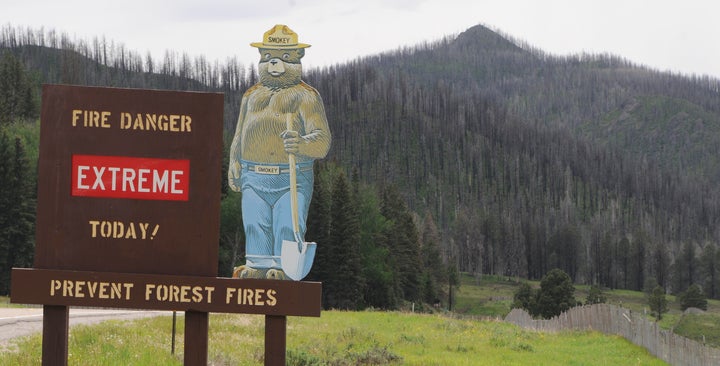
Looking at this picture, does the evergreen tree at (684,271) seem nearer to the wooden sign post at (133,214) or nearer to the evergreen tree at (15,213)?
the evergreen tree at (15,213)

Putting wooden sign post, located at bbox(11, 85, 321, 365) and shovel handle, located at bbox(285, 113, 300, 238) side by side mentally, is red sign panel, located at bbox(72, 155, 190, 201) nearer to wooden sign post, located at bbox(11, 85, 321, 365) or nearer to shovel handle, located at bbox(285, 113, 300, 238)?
wooden sign post, located at bbox(11, 85, 321, 365)

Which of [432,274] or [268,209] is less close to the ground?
[268,209]

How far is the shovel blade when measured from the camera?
24156 millimetres

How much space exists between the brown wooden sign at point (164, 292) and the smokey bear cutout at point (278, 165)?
1169 cm

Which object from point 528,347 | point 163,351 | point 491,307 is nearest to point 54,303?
Answer: point 163,351

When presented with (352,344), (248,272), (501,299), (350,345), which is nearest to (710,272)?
(501,299)

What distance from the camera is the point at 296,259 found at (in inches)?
958

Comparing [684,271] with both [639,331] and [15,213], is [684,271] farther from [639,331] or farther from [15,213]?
[639,331]

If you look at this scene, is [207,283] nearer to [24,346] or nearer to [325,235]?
[24,346]

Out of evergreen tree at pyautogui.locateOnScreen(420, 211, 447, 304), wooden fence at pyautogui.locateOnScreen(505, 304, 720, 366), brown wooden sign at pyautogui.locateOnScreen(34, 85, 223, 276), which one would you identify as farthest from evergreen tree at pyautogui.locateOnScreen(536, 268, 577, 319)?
brown wooden sign at pyautogui.locateOnScreen(34, 85, 223, 276)

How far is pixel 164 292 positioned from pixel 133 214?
3.79ft

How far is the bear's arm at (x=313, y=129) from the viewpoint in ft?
80.5

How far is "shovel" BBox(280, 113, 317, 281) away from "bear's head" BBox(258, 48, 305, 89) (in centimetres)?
112

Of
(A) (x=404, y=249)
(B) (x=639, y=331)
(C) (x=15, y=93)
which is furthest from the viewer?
(C) (x=15, y=93)
